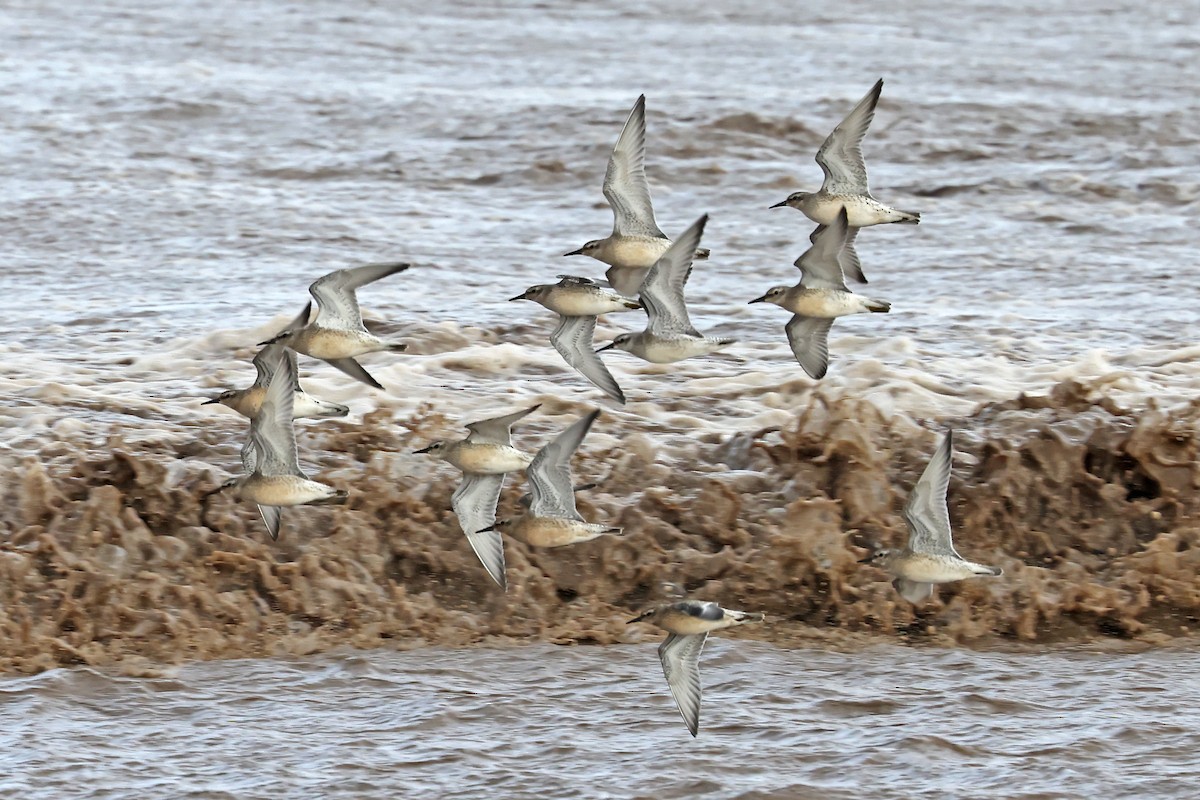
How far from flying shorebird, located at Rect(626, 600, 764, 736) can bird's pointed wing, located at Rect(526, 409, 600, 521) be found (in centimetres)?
61

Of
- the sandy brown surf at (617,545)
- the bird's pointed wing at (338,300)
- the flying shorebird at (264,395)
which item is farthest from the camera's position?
the sandy brown surf at (617,545)

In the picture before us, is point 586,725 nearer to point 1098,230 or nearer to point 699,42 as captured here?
point 1098,230

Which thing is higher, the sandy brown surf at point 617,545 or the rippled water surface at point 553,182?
the rippled water surface at point 553,182

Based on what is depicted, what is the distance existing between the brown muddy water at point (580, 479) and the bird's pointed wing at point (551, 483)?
894 millimetres

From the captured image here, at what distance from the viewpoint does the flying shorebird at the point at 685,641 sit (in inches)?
203

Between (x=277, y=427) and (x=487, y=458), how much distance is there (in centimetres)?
76

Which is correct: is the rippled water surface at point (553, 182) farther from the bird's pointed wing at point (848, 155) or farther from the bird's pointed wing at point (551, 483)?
the bird's pointed wing at point (551, 483)

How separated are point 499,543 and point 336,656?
1049 mm

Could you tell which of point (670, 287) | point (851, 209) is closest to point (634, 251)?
point (670, 287)

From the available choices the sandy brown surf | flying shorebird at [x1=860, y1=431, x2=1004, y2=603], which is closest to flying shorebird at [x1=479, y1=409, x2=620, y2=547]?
flying shorebird at [x1=860, y1=431, x2=1004, y2=603]

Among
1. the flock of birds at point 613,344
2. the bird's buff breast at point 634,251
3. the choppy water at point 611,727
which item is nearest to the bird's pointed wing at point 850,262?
the flock of birds at point 613,344

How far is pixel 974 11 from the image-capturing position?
2667cm

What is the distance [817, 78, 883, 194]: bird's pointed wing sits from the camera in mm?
5996

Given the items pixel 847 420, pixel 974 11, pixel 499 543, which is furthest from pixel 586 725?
pixel 974 11
